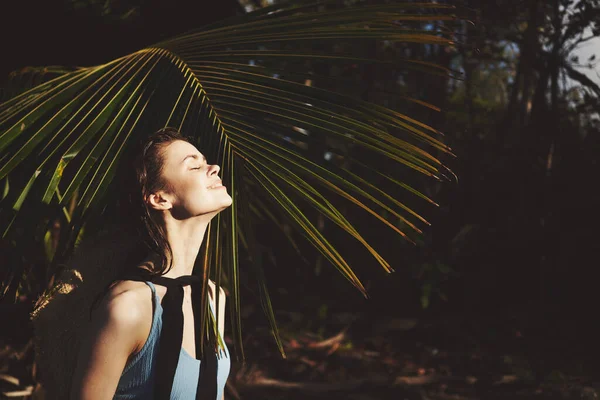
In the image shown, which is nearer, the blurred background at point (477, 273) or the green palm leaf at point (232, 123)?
the green palm leaf at point (232, 123)

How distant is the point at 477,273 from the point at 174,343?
493 cm

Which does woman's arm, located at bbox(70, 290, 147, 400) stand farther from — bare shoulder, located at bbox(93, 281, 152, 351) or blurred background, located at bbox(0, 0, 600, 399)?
blurred background, located at bbox(0, 0, 600, 399)

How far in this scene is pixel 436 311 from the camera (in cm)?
602

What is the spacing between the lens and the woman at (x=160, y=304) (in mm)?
1499

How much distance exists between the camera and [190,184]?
170 centimetres

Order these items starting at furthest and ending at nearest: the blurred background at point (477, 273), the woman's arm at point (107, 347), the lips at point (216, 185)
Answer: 1. the blurred background at point (477, 273)
2. the lips at point (216, 185)
3. the woman's arm at point (107, 347)

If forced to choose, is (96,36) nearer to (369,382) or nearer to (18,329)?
(18,329)

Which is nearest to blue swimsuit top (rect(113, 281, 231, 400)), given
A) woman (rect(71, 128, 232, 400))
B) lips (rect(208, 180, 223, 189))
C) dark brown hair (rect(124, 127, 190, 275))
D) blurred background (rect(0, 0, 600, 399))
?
woman (rect(71, 128, 232, 400))

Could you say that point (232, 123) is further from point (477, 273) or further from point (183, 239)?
point (477, 273)

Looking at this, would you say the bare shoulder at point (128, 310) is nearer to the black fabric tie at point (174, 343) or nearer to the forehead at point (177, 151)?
the black fabric tie at point (174, 343)

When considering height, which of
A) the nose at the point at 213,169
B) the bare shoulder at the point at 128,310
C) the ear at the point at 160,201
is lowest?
the bare shoulder at the point at 128,310

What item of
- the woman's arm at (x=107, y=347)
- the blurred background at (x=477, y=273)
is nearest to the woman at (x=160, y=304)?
the woman's arm at (x=107, y=347)

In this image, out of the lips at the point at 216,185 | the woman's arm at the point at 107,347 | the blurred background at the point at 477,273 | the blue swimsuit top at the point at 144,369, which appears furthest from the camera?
the blurred background at the point at 477,273

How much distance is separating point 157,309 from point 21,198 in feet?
1.53
